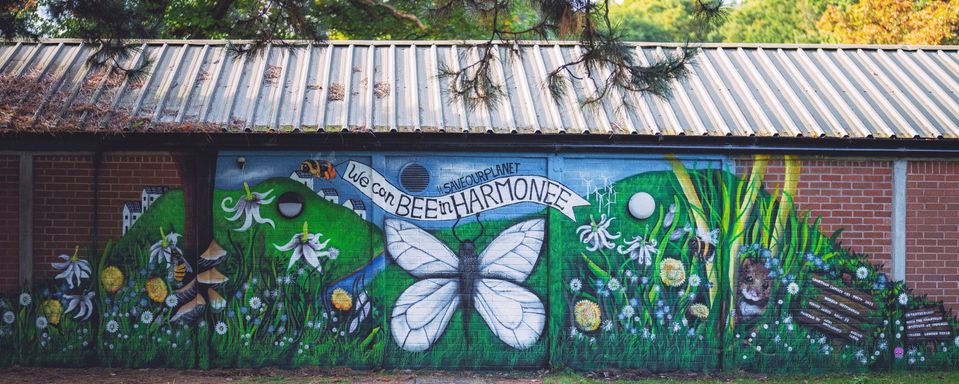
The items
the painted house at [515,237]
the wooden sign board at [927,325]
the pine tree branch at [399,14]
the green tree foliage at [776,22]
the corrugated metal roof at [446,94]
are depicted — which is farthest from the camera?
the green tree foliage at [776,22]

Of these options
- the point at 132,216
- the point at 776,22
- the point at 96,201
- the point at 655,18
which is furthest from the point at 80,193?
the point at 655,18

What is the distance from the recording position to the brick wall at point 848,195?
29.8ft

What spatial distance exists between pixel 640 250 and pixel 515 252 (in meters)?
1.28

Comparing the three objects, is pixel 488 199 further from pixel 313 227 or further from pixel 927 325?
pixel 927 325

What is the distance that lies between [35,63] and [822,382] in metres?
9.09

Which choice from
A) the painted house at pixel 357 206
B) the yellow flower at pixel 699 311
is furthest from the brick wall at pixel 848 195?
the painted house at pixel 357 206

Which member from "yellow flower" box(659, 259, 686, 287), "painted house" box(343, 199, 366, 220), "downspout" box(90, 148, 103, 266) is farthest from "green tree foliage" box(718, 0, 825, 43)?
"downspout" box(90, 148, 103, 266)

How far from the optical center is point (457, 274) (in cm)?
896

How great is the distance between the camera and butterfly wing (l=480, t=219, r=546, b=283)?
8.98m

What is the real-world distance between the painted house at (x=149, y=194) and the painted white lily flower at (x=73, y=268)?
795 millimetres

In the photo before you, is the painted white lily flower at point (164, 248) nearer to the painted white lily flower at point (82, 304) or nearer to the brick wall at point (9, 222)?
the painted white lily flower at point (82, 304)

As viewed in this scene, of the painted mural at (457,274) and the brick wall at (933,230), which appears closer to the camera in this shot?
the painted mural at (457,274)

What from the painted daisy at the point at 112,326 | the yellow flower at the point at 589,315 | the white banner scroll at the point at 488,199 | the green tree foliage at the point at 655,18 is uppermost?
the green tree foliage at the point at 655,18

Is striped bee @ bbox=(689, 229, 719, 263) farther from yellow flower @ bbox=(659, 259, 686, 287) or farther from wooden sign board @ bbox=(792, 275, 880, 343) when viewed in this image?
wooden sign board @ bbox=(792, 275, 880, 343)
